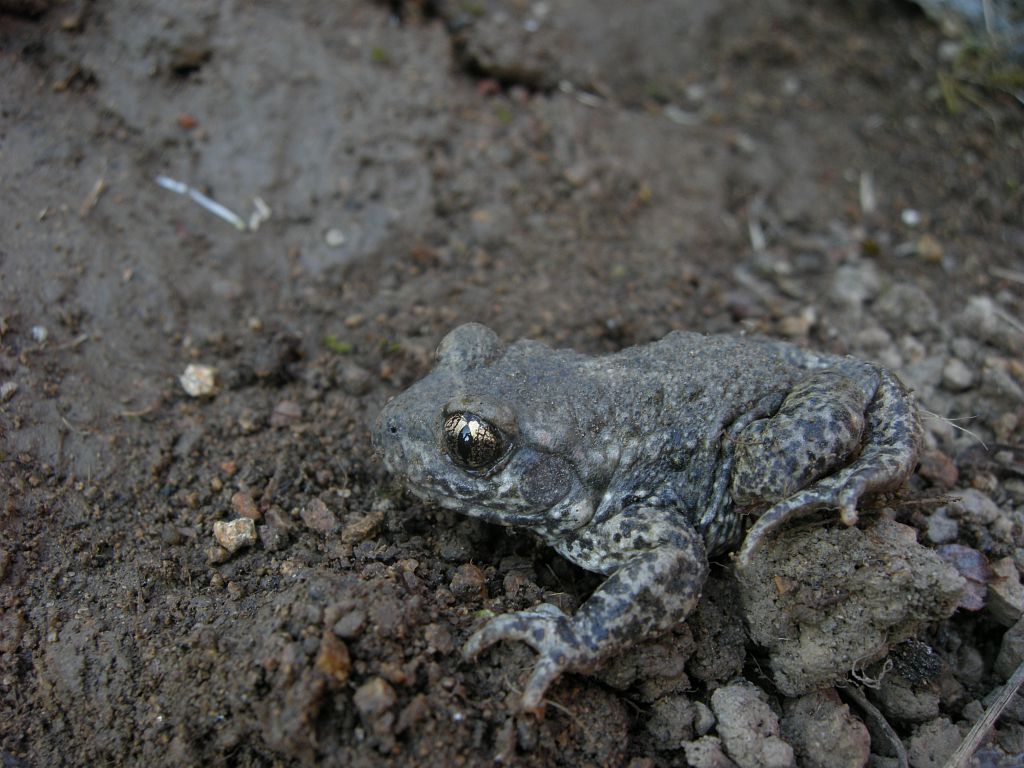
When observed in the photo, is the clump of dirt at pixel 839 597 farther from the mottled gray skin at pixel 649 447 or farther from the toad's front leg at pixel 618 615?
the toad's front leg at pixel 618 615

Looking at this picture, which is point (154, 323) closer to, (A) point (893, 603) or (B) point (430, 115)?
(B) point (430, 115)

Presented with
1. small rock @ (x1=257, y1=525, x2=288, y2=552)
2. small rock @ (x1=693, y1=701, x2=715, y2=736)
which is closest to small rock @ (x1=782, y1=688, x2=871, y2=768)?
small rock @ (x1=693, y1=701, x2=715, y2=736)

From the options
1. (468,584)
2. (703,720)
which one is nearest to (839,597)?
(703,720)

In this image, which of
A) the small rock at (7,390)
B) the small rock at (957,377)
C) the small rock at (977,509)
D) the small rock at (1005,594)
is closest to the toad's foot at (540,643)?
the small rock at (1005,594)

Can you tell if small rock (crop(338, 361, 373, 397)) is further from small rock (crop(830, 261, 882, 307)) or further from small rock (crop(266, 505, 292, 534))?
small rock (crop(830, 261, 882, 307))

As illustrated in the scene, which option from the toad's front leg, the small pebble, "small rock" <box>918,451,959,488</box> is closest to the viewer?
the toad's front leg

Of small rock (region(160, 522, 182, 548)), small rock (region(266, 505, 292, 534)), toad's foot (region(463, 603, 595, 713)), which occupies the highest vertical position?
toad's foot (region(463, 603, 595, 713))

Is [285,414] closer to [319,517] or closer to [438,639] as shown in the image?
[319,517]
